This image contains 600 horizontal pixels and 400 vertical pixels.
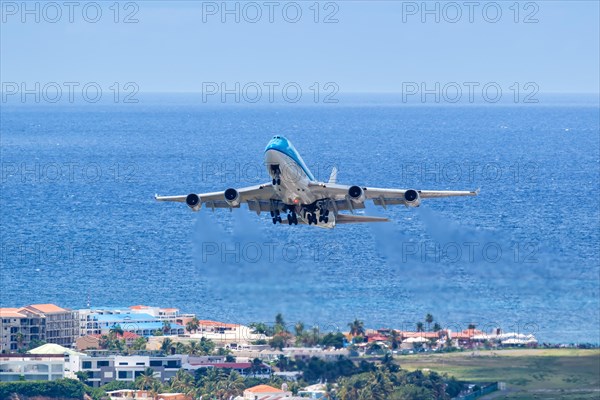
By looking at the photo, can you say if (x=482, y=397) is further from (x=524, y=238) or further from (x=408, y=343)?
(x=524, y=238)

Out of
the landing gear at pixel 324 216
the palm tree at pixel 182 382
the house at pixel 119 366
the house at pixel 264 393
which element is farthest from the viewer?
the house at pixel 119 366

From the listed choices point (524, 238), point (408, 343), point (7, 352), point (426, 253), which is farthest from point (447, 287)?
point (524, 238)

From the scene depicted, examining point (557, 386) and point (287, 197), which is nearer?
point (287, 197)

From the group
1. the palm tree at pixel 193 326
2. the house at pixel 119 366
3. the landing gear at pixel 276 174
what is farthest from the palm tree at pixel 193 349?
the landing gear at pixel 276 174

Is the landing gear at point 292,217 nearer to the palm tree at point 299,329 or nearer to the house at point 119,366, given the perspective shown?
the palm tree at point 299,329

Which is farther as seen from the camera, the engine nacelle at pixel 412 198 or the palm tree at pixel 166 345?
the palm tree at pixel 166 345

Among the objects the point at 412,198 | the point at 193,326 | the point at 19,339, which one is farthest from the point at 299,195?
the point at 19,339

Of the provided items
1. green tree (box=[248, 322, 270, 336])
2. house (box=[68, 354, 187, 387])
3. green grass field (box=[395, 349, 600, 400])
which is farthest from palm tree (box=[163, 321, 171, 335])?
green grass field (box=[395, 349, 600, 400])
